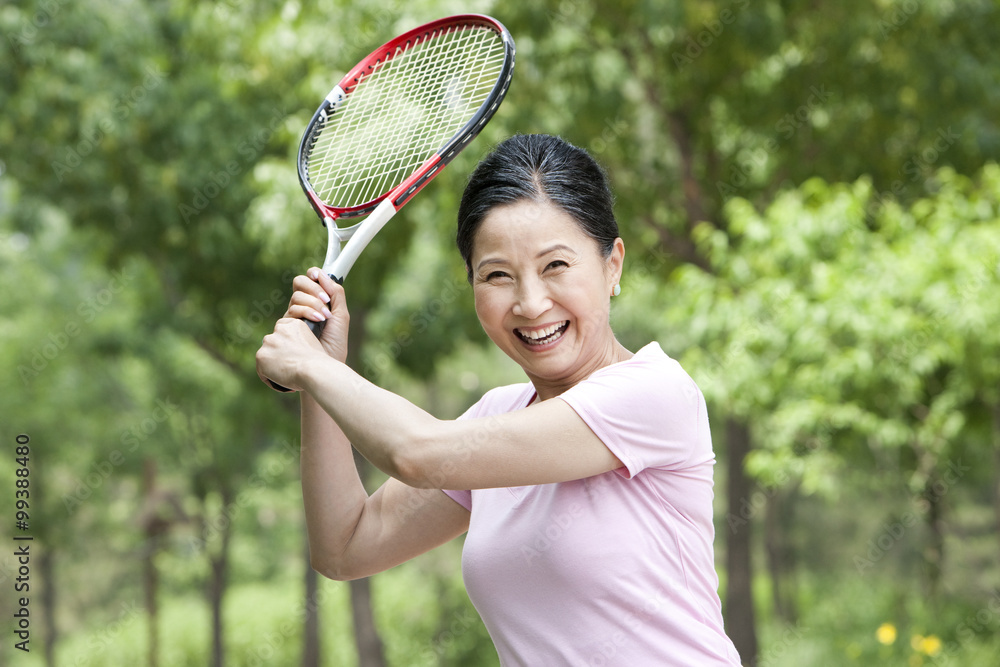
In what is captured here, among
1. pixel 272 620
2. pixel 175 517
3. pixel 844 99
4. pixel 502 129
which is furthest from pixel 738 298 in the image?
pixel 272 620

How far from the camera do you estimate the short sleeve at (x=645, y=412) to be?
150 centimetres

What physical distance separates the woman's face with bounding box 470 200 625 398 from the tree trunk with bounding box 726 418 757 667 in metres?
7.39

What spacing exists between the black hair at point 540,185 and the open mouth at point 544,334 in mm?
148

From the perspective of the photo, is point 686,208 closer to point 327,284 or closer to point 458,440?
point 327,284

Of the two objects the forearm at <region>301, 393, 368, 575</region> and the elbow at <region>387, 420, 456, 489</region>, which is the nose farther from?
the forearm at <region>301, 393, 368, 575</region>

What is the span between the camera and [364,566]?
73.9 inches

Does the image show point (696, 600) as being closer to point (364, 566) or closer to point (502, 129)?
point (364, 566)

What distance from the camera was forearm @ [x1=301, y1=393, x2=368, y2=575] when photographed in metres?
1.81

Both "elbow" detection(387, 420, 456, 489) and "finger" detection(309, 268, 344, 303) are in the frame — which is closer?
"elbow" detection(387, 420, 456, 489)
